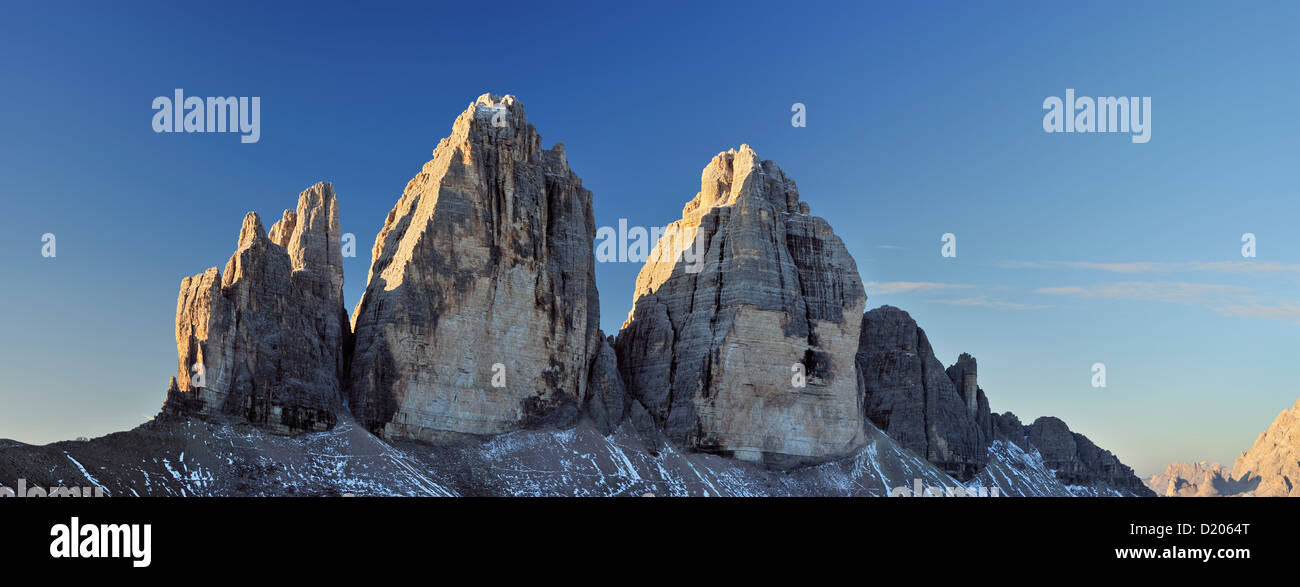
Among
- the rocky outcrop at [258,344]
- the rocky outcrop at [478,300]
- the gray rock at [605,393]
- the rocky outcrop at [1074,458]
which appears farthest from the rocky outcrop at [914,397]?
the rocky outcrop at [258,344]

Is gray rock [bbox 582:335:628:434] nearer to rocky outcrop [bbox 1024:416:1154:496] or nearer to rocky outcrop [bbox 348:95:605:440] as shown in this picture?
rocky outcrop [bbox 348:95:605:440]

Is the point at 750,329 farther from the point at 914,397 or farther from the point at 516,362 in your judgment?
the point at 914,397

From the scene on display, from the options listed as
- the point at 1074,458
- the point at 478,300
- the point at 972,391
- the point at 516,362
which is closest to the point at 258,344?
the point at 478,300

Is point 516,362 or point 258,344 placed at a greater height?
point 258,344
